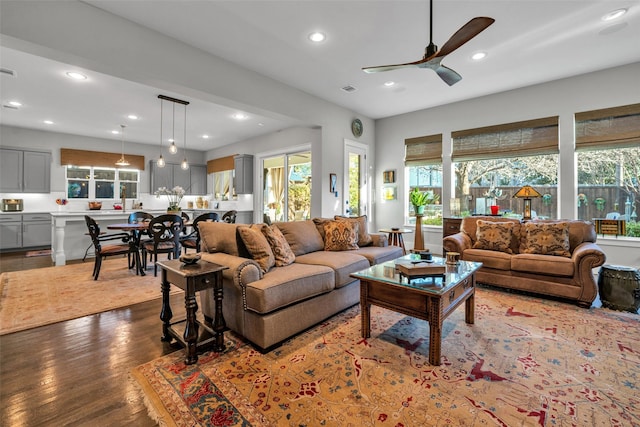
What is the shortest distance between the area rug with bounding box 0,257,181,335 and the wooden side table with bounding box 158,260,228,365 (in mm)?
1328

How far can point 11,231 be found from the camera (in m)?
6.43

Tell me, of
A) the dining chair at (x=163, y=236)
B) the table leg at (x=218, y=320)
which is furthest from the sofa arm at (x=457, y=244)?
the dining chair at (x=163, y=236)

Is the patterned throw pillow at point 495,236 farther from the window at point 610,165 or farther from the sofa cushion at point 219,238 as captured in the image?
the sofa cushion at point 219,238

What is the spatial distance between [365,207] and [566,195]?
3.44 meters

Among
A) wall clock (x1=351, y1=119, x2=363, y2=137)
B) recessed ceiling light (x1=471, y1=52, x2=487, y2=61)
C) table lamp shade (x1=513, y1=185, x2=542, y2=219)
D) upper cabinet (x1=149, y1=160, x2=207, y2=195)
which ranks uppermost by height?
recessed ceiling light (x1=471, y1=52, x2=487, y2=61)

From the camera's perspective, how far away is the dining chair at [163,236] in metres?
4.30

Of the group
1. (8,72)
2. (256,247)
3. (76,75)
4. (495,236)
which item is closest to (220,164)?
(76,75)

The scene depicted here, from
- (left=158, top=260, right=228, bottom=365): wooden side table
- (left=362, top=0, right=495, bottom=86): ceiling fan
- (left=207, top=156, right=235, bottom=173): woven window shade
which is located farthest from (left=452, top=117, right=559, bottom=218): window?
(left=207, top=156, right=235, bottom=173): woven window shade

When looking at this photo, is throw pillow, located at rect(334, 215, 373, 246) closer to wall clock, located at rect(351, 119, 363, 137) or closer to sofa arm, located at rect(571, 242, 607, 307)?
sofa arm, located at rect(571, 242, 607, 307)

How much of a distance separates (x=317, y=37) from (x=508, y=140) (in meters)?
3.85

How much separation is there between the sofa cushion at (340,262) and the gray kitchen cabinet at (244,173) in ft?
14.9

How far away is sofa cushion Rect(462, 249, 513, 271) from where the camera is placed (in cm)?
354

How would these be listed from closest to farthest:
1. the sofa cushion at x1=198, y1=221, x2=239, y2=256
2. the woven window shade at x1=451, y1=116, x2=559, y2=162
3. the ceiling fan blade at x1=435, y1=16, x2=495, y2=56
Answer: the ceiling fan blade at x1=435, y1=16, x2=495, y2=56 < the sofa cushion at x1=198, y1=221, x2=239, y2=256 < the woven window shade at x1=451, y1=116, x2=559, y2=162

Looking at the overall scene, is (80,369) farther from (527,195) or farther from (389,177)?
(389,177)
